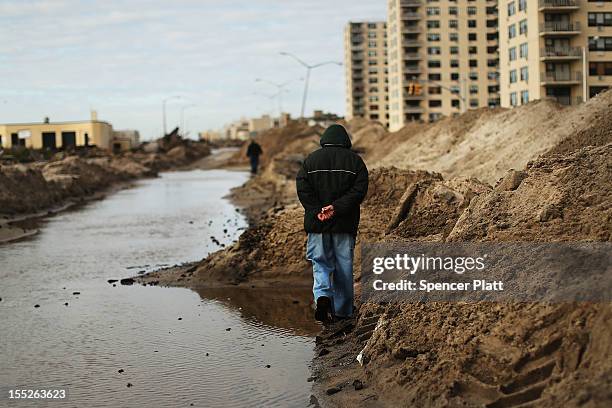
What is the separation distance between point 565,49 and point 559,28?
1.78 meters

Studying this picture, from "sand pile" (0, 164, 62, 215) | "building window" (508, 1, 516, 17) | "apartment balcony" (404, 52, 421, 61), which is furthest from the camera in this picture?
"apartment balcony" (404, 52, 421, 61)

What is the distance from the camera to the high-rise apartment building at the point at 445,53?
4572 inches

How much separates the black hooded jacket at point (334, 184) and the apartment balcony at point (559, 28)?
216 feet

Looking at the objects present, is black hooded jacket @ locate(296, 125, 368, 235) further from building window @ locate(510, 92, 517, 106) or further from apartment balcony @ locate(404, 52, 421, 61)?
apartment balcony @ locate(404, 52, 421, 61)

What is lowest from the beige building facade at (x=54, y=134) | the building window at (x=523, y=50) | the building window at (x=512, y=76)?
the beige building facade at (x=54, y=134)

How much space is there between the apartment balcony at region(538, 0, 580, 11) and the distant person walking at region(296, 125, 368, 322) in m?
66.2

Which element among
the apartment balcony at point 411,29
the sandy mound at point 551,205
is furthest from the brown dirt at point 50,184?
the apartment balcony at point 411,29

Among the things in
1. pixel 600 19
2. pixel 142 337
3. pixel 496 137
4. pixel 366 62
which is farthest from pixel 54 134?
pixel 142 337

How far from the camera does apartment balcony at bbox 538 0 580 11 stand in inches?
2798

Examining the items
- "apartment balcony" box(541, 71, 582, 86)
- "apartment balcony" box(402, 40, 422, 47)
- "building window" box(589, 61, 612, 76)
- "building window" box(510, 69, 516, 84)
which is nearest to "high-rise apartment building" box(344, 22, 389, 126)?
"apartment balcony" box(402, 40, 422, 47)

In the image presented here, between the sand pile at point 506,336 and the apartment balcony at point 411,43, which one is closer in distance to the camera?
the sand pile at point 506,336

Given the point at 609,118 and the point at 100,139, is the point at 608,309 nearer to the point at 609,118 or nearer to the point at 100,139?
the point at 609,118

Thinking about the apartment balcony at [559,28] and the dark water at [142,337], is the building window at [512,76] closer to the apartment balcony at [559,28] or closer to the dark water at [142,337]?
the apartment balcony at [559,28]

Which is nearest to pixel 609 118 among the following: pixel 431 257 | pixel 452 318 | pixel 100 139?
pixel 431 257
